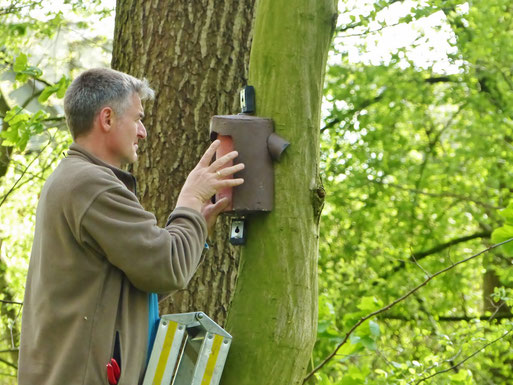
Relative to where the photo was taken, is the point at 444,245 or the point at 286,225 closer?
the point at 286,225

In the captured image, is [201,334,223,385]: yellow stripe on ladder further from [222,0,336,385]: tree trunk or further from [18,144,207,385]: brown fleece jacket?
[18,144,207,385]: brown fleece jacket

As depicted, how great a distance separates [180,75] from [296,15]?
1.19 metres

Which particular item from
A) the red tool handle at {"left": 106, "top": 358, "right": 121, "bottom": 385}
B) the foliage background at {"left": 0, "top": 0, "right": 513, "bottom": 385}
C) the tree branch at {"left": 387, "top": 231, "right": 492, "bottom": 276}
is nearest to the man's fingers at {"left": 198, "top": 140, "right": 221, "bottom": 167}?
the red tool handle at {"left": 106, "top": 358, "right": 121, "bottom": 385}

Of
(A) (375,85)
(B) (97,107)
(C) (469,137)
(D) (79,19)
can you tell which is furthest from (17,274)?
(B) (97,107)

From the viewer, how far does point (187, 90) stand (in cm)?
374

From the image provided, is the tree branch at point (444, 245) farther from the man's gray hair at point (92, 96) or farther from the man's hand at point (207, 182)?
the man's gray hair at point (92, 96)

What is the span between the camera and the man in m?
2.25

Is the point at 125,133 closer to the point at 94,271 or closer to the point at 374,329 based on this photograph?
the point at 94,271

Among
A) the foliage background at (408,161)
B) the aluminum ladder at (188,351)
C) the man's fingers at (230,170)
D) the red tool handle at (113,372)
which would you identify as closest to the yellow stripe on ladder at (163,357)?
the aluminum ladder at (188,351)

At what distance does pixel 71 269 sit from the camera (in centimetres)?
228

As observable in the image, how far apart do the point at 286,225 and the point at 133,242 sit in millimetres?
554

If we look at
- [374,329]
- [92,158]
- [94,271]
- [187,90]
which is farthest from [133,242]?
[374,329]

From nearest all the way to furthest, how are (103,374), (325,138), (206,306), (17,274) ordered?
1. (103,374)
2. (206,306)
3. (325,138)
4. (17,274)

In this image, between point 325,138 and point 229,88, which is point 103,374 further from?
point 325,138
